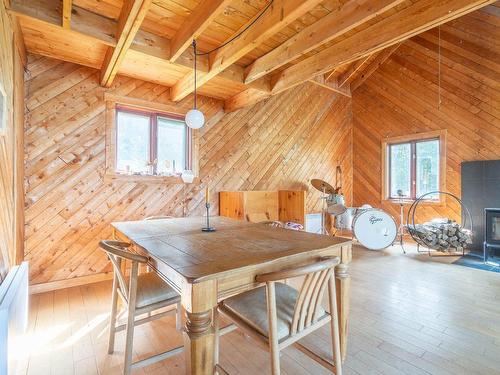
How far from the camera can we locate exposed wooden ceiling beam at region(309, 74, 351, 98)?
5.68 m

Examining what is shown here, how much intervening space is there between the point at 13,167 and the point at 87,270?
1543 mm

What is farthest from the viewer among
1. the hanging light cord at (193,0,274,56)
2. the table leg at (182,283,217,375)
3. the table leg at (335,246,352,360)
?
the hanging light cord at (193,0,274,56)

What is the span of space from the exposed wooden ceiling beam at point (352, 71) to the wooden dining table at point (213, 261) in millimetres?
5358

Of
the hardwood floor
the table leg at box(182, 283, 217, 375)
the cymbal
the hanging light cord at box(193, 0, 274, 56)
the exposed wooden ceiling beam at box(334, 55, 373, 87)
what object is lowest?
the hardwood floor

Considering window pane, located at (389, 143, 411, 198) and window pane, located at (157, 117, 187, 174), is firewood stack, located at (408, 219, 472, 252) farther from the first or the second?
window pane, located at (157, 117, 187, 174)

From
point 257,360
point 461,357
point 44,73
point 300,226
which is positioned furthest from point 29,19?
point 461,357

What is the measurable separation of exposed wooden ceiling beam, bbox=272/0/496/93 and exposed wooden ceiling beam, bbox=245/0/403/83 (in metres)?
0.37

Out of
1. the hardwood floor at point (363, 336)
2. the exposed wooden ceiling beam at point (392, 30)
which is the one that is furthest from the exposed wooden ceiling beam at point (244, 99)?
the hardwood floor at point (363, 336)

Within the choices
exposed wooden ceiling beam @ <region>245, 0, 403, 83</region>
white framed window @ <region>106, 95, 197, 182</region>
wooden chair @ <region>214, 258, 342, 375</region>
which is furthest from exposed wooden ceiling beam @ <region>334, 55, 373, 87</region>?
wooden chair @ <region>214, 258, 342, 375</region>

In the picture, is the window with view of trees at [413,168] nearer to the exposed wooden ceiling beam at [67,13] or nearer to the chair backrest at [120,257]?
→ the chair backrest at [120,257]

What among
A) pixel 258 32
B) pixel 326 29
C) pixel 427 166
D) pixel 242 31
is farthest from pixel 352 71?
pixel 258 32

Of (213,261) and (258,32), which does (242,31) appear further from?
(213,261)

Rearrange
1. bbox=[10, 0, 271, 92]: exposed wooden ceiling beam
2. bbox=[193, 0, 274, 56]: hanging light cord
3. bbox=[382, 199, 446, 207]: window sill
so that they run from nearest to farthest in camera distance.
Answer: bbox=[10, 0, 271, 92]: exposed wooden ceiling beam
bbox=[193, 0, 274, 56]: hanging light cord
bbox=[382, 199, 446, 207]: window sill

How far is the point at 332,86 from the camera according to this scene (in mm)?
6168
